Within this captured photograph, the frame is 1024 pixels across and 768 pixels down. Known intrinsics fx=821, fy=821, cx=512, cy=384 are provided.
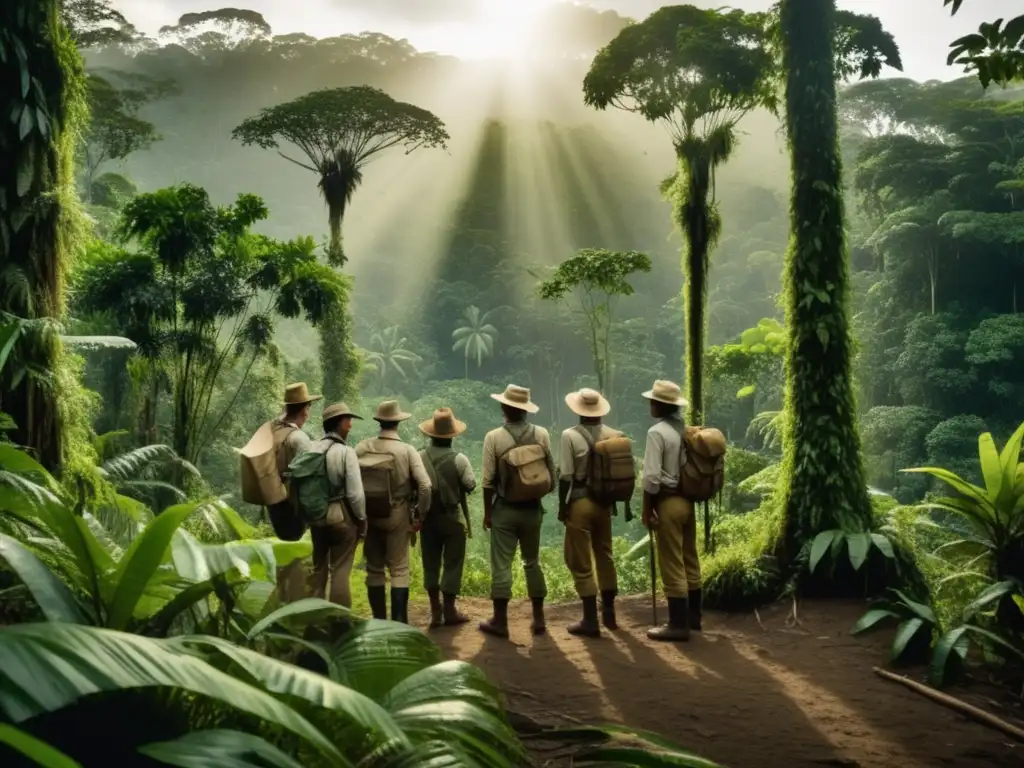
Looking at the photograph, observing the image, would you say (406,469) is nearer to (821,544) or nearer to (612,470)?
(612,470)

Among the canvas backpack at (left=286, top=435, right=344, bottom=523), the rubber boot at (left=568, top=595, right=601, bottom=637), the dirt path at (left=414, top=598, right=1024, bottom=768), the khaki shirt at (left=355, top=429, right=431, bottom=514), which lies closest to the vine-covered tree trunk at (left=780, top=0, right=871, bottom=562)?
the dirt path at (left=414, top=598, right=1024, bottom=768)

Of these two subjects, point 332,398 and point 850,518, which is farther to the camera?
point 332,398

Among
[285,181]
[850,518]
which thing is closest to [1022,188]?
[850,518]

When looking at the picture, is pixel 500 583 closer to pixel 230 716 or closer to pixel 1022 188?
pixel 230 716

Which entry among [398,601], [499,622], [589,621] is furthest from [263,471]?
[589,621]

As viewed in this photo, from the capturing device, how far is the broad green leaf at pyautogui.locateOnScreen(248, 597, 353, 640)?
100 inches

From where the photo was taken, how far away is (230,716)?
2.20 metres

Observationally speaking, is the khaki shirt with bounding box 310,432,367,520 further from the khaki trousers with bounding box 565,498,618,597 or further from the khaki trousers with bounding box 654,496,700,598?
the khaki trousers with bounding box 654,496,700,598

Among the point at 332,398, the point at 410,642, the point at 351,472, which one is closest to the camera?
the point at 410,642

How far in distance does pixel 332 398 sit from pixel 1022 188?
2338cm

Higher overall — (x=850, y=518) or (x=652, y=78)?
(x=652, y=78)

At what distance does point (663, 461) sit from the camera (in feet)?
19.4

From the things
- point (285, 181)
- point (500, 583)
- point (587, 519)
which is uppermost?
point (285, 181)

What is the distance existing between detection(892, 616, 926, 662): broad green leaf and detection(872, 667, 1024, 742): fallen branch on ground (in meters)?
0.22
